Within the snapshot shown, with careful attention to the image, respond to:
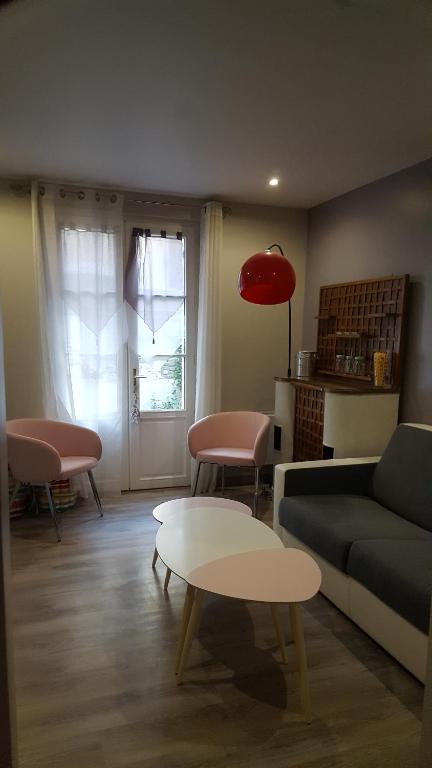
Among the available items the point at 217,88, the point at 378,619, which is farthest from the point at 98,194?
the point at 378,619

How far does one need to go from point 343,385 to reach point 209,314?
1.30 meters

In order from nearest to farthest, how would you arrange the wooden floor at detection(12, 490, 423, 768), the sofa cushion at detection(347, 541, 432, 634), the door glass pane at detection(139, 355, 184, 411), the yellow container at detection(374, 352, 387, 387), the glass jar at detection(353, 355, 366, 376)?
the wooden floor at detection(12, 490, 423, 768)
the sofa cushion at detection(347, 541, 432, 634)
the yellow container at detection(374, 352, 387, 387)
the glass jar at detection(353, 355, 366, 376)
the door glass pane at detection(139, 355, 184, 411)

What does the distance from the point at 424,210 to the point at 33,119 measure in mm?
2346

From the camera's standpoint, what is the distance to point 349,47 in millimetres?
1815

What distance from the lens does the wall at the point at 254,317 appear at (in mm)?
4113

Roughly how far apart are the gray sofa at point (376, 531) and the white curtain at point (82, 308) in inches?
66.1

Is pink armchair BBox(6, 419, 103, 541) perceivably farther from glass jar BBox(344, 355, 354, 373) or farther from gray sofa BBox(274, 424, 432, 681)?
glass jar BBox(344, 355, 354, 373)

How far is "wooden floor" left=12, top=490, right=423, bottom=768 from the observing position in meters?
1.56

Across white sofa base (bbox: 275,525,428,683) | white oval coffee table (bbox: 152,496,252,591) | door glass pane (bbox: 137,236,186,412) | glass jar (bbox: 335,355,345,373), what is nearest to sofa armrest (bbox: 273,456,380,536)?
white oval coffee table (bbox: 152,496,252,591)

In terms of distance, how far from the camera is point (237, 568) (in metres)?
1.89

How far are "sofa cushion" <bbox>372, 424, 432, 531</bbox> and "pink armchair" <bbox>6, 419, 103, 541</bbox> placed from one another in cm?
205

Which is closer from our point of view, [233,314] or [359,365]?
[359,365]

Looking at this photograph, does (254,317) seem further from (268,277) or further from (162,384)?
(268,277)

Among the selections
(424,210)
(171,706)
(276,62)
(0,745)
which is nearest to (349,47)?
(276,62)
